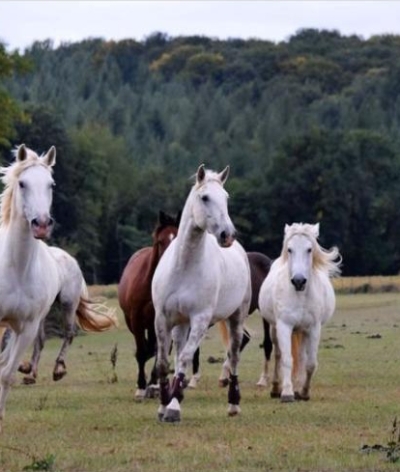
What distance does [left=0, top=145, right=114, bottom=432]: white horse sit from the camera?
11.7 metres

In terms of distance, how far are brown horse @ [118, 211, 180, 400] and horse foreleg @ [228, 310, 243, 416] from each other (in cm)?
127

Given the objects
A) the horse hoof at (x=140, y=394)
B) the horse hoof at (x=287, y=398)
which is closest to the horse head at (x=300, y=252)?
the horse hoof at (x=287, y=398)

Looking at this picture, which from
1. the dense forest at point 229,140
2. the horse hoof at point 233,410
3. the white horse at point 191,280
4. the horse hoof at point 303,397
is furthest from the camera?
the dense forest at point 229,140

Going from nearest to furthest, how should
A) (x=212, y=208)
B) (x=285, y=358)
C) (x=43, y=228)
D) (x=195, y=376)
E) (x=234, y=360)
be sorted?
(x=43, y=228) < (x=212, y=208) < (x=234, y=360) < (x=285, y=358) < (x=195, y=376)

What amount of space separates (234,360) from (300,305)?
5.26 feet

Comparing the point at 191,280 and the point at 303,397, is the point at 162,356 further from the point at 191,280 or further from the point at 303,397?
the point at 303,397

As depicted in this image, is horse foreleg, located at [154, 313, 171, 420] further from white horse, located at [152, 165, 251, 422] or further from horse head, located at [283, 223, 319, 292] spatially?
horse head, located at [283, 223, 319, 292]

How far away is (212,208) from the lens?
13000 mm

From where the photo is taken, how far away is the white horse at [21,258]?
38.4 feet

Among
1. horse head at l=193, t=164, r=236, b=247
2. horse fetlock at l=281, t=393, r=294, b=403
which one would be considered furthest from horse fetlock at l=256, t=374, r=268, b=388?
horse head at l=193, t=164, r=236, b=247

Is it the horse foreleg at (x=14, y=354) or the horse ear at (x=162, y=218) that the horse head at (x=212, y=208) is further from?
the horse ear at (x=162, y=218)

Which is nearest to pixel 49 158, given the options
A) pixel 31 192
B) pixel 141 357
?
pixel 31 192

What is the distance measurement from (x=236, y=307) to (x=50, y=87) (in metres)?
143

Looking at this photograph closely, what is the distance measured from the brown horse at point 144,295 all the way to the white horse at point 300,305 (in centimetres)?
134
